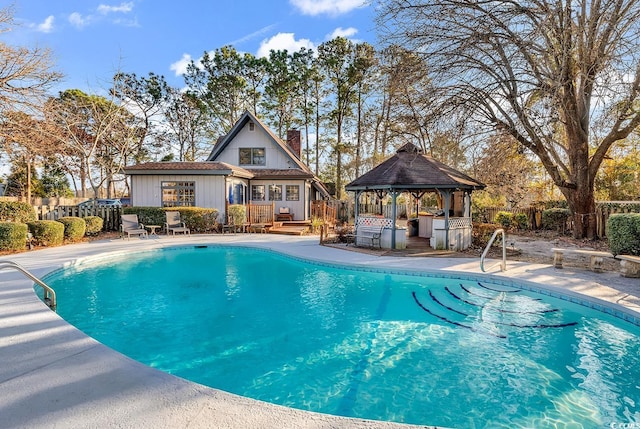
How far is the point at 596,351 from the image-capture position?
509 cm

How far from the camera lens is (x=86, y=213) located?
1591 cm

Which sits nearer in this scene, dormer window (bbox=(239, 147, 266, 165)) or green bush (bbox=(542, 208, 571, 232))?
green bush (bbox=(542, 208, 571, 232))

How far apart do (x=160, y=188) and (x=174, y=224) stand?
270 centimetres

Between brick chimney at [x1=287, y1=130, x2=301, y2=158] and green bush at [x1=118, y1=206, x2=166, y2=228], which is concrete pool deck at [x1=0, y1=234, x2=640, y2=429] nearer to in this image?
green bush at [x1=118, y1=206, x2=166, y2=228]

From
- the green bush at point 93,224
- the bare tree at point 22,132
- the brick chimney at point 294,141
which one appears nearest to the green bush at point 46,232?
the green bush at point 93,224

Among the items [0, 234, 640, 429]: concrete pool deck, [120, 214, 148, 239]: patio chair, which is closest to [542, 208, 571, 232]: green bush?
[0, 234, 640, 429]: concrete pool deck

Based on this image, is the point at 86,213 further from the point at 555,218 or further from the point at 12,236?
the point at 555,218

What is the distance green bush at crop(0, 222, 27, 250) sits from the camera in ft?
35.0

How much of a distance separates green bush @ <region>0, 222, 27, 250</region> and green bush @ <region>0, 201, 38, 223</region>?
1.66 metres

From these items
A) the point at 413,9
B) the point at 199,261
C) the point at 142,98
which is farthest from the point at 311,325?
the point at 142,98

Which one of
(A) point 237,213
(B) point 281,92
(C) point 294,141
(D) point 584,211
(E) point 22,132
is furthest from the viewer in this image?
(B) point 281,92

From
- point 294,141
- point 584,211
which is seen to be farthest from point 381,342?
point 294,141

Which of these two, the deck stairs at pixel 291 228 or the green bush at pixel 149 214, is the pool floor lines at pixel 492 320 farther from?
the green bush at pixel 149 214

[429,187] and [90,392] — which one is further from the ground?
[429,187]
